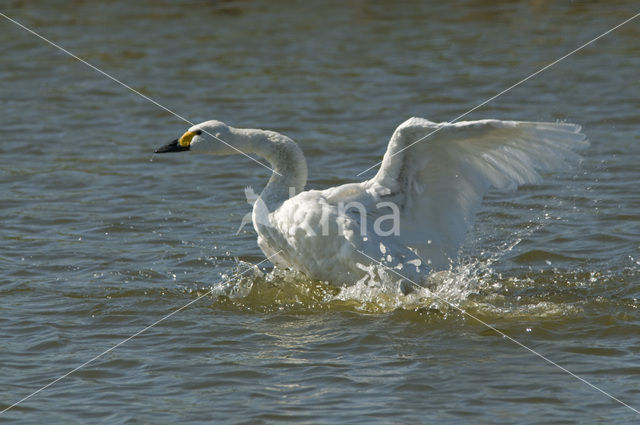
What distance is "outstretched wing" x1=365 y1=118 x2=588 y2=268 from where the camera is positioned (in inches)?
289

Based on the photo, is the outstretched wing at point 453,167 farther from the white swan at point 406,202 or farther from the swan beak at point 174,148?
the swan beak at point 174,148

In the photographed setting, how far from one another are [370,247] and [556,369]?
1.78 m

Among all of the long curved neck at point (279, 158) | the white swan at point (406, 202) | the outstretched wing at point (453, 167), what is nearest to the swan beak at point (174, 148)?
the long curved neck at point (279, 158)

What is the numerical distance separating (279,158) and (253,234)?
1825 mm

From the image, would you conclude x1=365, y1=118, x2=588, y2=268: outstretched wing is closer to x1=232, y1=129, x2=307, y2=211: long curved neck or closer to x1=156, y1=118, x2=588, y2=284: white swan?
x1=156, y1=118, x2=588, y2=284: white swan

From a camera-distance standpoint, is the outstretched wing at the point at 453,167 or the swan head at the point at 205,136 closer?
the outstretched wing at the point at 453,167

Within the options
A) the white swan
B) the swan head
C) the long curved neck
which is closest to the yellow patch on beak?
the swan head

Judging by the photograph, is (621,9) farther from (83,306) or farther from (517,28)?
(83,306)

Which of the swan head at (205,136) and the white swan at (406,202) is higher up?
the swan head at (205,136)

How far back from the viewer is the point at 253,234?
32.8ft

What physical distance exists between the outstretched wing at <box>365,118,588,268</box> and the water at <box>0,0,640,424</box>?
0.43m

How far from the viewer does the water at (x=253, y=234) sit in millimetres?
6375

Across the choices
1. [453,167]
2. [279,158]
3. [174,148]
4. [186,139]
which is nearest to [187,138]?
[186,139]

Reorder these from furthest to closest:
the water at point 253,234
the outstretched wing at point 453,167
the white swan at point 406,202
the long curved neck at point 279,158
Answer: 1. the long curved neck at point 279,158
2. the white swan at point 406,202
3. the outstretched wing at point 453,167
4. the water at point 253,234
